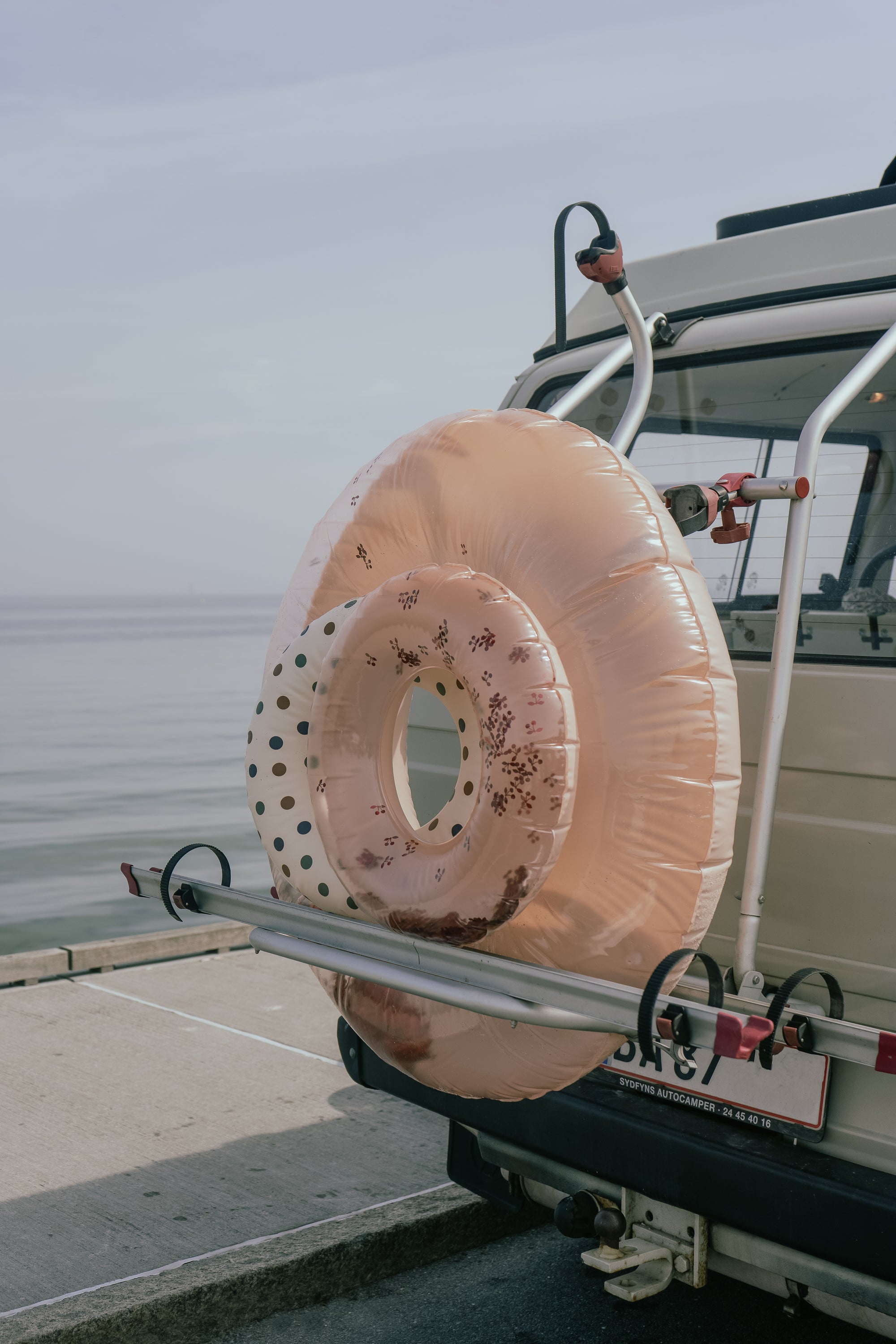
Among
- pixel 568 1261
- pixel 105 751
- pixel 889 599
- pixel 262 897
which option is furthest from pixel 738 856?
pixel 105 751

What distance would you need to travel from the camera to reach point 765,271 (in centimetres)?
302

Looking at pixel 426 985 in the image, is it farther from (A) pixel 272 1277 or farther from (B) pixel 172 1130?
(B) pixel 172 1130

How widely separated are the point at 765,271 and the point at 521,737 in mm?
1554

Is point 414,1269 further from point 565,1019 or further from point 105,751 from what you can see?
point 105,751

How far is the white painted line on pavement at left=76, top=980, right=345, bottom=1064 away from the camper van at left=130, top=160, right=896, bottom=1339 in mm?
2177

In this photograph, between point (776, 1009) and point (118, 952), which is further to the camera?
point (118, 952)

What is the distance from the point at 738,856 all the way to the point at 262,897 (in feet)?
3.31

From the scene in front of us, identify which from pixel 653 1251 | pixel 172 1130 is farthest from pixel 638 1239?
pixel 172 1130

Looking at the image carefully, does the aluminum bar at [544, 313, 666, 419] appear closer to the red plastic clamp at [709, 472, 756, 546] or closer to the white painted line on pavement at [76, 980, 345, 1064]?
the red plastic clamp at [709, 472, 756, 546]

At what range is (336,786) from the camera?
241 centimetres

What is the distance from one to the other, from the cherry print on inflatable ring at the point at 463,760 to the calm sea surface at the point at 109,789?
278 inches

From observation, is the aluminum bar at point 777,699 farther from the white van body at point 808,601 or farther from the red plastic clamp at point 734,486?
the white van body at point 808,601

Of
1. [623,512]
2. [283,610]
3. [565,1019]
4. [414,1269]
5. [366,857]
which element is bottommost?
[414,1269]

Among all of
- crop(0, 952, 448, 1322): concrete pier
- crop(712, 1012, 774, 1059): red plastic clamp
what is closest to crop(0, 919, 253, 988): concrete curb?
crop(0, 952, 448, 1322): concrete pier
